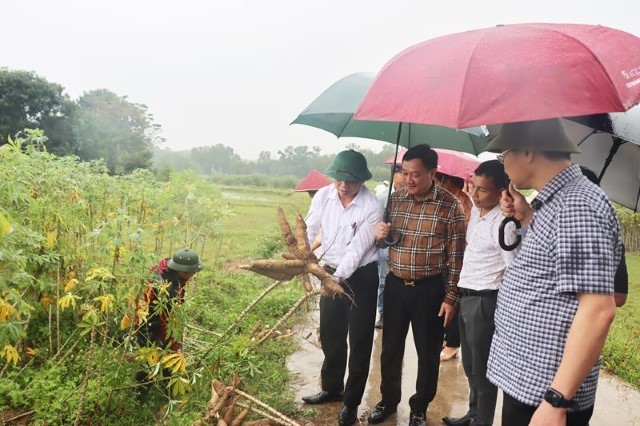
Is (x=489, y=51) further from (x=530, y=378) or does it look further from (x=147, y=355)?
(x=147, y=355)

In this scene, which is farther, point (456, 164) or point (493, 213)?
point (456, 164)

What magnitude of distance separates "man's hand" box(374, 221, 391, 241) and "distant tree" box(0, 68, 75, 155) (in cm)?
2255

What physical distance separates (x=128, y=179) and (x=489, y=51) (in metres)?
3.39

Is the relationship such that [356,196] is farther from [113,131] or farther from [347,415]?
[113,131]

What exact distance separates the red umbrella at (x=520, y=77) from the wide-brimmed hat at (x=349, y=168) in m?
1.13

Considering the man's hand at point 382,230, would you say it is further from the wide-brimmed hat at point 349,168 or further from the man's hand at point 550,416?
the man's hand at point 550,416

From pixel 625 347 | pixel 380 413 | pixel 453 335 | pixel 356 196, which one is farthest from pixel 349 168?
pixel 625 347

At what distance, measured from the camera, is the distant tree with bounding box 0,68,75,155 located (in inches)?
846

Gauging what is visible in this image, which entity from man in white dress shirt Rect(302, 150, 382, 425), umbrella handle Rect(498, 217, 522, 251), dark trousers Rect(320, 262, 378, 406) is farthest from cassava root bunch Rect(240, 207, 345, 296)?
umbrella handle Rect(498, 217, 522, 251)

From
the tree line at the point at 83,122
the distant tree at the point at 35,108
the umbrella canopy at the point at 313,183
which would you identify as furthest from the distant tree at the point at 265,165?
the umbrella canopy at the point at 313,183

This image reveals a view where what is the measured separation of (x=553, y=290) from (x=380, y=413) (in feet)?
6.72

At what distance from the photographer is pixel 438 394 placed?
3.62 metres

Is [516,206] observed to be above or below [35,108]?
below

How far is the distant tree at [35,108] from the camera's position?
21.5 m
